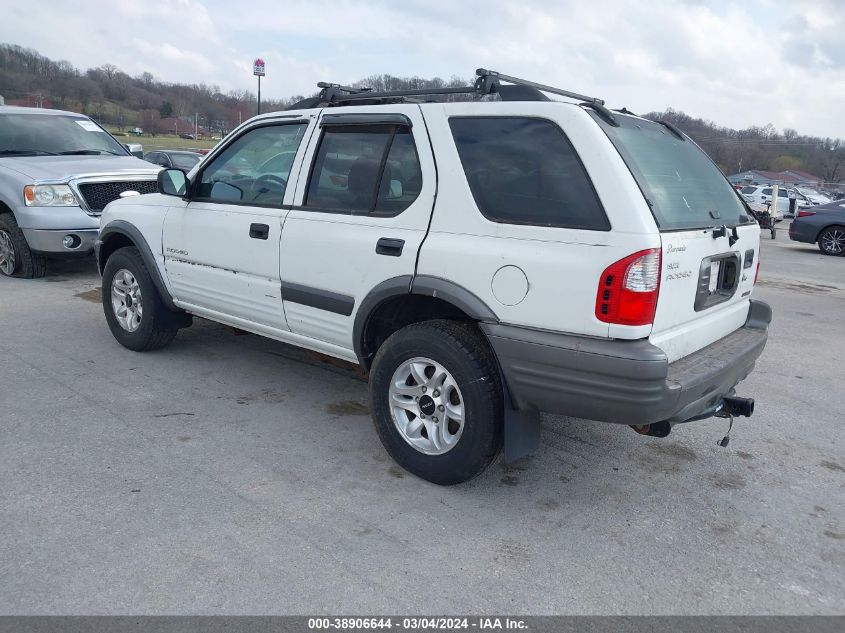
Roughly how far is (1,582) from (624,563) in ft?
8.07

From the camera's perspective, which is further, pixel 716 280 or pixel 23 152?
pixel 23 152

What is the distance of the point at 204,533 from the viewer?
118 inches

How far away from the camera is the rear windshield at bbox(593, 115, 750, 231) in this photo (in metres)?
3.08

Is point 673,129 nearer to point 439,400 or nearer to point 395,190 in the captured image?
point 395,190

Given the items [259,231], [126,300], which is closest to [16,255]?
[126,300]

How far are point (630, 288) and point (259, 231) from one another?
2.35 meters

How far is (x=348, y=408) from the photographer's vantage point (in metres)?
4.55

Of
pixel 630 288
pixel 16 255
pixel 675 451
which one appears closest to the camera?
pixel 630 288

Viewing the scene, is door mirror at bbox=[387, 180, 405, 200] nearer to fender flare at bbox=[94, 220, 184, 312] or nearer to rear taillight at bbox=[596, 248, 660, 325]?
rear taillight at bbox=[596, 248, 660, 325]

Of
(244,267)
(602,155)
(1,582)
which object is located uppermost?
(602,155)

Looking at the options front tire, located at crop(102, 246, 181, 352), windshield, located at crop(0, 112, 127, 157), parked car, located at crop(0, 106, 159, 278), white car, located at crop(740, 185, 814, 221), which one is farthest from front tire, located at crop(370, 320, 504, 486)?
white car, located at crop(740, 185, 814, 221)

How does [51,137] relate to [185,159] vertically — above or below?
below
